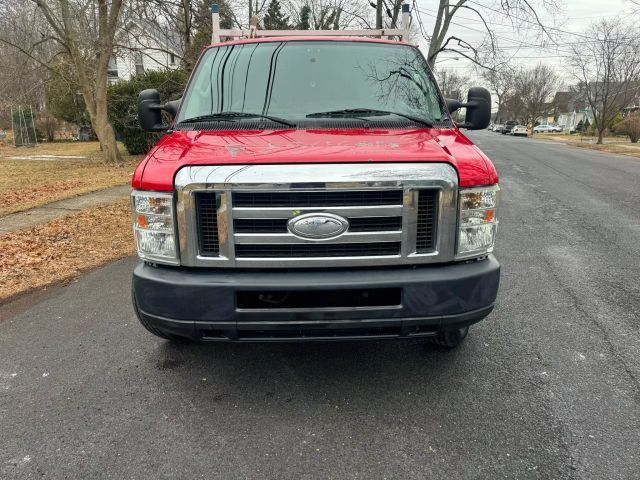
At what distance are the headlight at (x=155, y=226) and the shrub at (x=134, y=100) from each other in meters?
16.9

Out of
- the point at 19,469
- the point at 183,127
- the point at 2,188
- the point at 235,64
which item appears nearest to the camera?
the point at 19,469

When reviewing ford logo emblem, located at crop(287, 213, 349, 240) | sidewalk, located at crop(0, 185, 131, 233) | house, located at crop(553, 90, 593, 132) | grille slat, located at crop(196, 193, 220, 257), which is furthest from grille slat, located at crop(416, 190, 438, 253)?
house, located at crop(553, 90, 593, 132)

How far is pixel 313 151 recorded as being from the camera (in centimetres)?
270

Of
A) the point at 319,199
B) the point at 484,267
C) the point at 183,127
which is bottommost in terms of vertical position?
the point at 484,267

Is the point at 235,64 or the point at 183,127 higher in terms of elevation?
the point at 235,64

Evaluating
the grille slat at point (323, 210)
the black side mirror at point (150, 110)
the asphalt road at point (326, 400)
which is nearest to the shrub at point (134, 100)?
the black side mirror at point (150, 110)

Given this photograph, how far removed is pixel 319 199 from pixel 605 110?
39978 mm

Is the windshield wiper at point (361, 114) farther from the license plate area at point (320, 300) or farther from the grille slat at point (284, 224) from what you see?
the license plate area at point (320, 300)

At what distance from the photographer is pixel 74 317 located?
4.22m

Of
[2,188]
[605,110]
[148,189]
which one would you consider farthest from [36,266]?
[605,110]

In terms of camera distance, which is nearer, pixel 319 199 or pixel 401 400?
pixel 319 199

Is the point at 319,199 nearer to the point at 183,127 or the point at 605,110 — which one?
the point at 183,127

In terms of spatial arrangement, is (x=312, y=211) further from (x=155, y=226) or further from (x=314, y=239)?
(x=155, y=226)

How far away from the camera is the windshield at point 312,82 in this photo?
3.59m
